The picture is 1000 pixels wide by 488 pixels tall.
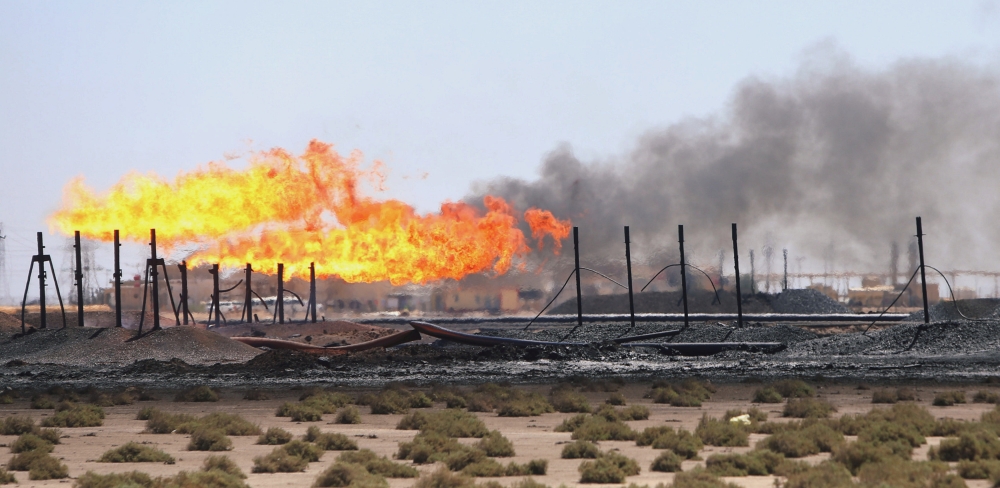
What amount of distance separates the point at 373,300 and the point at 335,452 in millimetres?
83771

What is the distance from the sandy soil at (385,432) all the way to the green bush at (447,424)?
0.41 m

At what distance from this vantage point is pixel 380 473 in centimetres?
1733

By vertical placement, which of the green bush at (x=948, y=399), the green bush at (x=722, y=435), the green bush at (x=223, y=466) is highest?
the green bush at (x=223, y=466)

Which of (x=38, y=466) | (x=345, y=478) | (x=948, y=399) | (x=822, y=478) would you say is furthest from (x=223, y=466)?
(x=948, y=399)

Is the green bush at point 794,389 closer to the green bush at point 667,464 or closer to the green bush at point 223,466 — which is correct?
the green bush at point 667,464

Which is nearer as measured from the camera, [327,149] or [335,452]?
[335,452]

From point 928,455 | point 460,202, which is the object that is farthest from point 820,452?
point 460,202

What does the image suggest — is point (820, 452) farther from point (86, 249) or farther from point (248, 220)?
point (86, 249)

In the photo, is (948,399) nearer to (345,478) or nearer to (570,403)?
(570,403)

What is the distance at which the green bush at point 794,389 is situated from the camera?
99.5 feet

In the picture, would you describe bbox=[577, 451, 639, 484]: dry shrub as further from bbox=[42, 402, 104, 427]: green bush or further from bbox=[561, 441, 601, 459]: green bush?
bbox=[42, 402, 104, 427]: green bush

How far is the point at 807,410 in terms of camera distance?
25406 mm

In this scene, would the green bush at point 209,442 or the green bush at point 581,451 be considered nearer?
the green bush at point 581,451

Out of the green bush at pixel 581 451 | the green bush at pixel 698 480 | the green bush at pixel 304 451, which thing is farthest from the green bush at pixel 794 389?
the green bush at pixel 304 451
